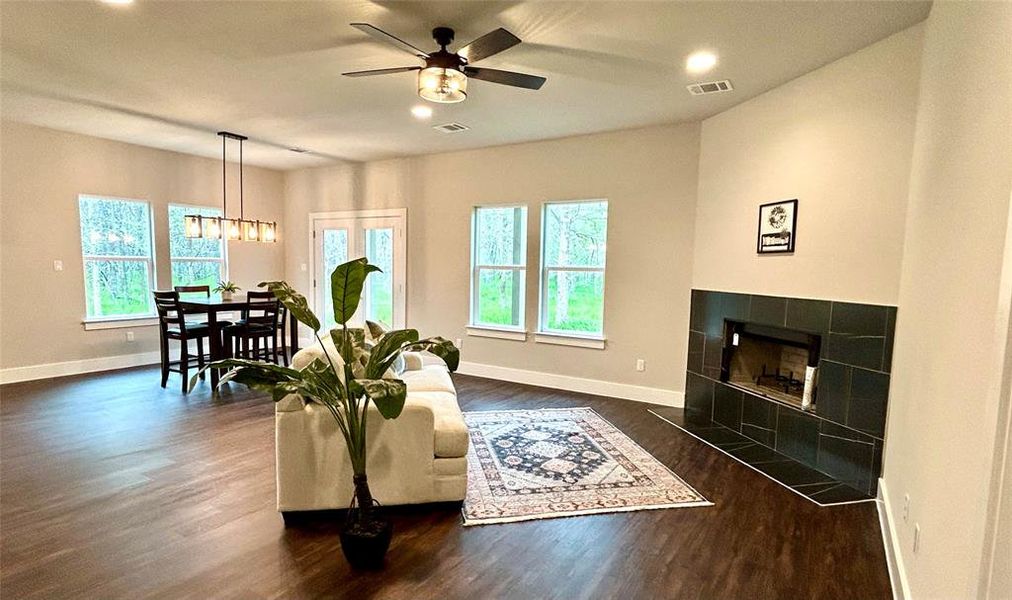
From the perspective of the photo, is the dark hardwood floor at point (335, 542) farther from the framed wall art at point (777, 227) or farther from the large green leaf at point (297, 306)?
the framed wall art at point (777, 227)

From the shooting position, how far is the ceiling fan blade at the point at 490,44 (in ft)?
7.50

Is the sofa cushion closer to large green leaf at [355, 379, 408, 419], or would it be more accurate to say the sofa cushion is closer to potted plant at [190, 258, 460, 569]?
potted plant at [190, 258, 460, 569]


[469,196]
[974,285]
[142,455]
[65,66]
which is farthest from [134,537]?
[469,196]

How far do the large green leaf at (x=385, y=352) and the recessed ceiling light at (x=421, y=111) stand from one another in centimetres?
264

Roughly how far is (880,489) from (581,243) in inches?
129

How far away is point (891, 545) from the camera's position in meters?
2.26

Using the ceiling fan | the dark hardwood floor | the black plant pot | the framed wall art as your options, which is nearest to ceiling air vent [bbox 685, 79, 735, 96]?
the framed wall art

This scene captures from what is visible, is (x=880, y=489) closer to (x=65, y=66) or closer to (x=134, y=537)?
(x=134, y=537)

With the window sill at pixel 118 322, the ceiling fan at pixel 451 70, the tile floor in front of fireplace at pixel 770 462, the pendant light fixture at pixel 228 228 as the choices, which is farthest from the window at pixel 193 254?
the tile floor in front of fireplace at pixel 770 462

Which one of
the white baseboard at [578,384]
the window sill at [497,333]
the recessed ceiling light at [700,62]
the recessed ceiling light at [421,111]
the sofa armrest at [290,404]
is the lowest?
the white baseboard at [578,384]

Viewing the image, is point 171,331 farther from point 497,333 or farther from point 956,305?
point 956,305

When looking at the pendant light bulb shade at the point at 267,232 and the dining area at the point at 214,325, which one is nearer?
the dining area at the point at 214,325

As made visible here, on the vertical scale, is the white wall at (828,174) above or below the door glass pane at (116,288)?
above

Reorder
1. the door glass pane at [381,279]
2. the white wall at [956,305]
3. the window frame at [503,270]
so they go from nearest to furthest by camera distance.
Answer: the white wall at [956,305] → the window frame at [503,270] → the door glass pane at [381,279]
